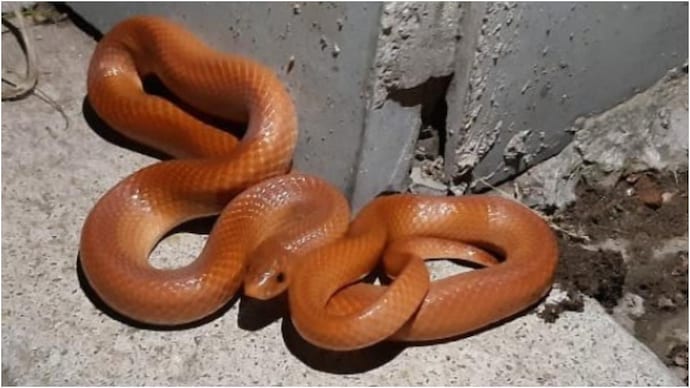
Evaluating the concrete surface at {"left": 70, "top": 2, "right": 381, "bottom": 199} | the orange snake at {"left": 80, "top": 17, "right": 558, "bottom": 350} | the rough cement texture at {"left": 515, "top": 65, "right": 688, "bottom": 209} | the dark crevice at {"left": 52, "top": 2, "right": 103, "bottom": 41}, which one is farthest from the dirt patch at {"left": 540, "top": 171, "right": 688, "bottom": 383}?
the dark crevice at {"left": 52, "top": 2, "right": 103, "bottom": 41}

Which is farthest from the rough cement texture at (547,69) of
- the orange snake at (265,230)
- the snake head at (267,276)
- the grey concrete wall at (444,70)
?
the snake head at (267,276)

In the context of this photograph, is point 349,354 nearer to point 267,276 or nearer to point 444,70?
point 267,276

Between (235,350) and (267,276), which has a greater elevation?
(267,276)

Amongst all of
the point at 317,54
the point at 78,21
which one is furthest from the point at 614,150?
the point at 78,21

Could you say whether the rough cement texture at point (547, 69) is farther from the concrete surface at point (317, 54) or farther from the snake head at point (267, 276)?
the snake head at point (267, 276)

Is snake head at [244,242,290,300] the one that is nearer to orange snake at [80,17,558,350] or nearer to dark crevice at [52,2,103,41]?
orange snake at [80,17,558,350]

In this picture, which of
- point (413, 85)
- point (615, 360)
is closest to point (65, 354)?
point (413, 85)
